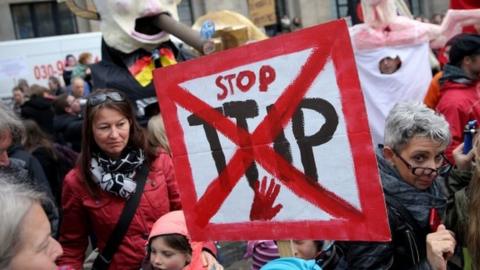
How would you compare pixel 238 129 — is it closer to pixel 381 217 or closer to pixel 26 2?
pixel 381 217

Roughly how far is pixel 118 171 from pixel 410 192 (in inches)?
51.5

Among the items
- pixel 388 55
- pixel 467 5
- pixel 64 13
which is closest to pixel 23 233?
pixel 467 5

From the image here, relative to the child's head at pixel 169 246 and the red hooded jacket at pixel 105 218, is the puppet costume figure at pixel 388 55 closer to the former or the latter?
the red hooded jacket at pixel 105 218

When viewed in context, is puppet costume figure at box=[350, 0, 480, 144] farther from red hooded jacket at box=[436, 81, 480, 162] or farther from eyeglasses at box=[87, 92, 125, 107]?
eyeglasses at box=[87, 92, 125, 107]

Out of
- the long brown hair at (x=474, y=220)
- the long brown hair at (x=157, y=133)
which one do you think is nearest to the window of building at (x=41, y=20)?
the long brown hair at (x=157, y=133)

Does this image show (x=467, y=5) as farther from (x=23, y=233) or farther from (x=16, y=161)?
(x=23, y=233)

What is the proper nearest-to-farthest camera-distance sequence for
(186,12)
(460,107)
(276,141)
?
1. (276,141)
2. (460,107)
3. (186,12)

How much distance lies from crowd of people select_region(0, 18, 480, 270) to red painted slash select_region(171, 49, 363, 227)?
22 centimetres

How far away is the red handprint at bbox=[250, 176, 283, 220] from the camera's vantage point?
2.16 m

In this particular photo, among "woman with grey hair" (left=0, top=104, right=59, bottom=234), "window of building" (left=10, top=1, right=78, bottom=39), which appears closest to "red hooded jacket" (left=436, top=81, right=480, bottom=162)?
"woman with grey hair" (left=0, top=104, right=59, bottom=234)

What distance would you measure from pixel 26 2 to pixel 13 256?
22.4 metres

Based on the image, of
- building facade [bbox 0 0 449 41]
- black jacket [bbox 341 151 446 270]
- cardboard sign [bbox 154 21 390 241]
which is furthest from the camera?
building facade [bbox 0 0 449 41]

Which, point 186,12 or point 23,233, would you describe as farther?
point 186,12

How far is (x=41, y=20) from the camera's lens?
74.0ft
